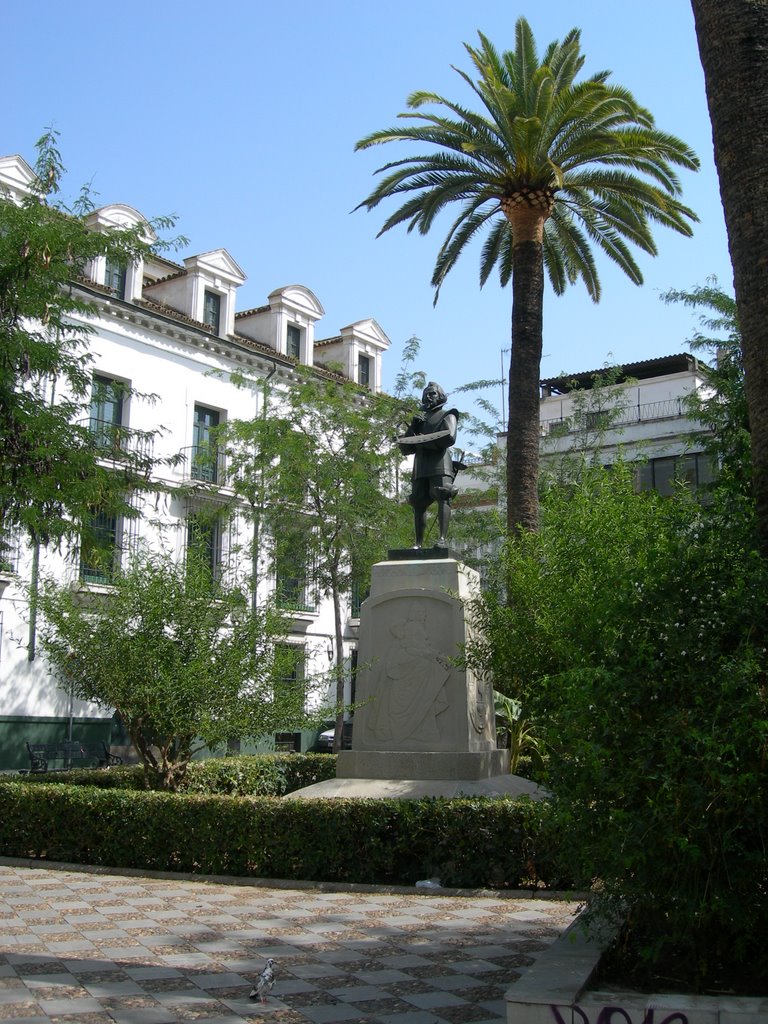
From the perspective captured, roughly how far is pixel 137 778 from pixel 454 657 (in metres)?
5.20

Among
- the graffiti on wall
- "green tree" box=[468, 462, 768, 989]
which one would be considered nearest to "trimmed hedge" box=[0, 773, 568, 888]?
"green tree" box=[468, 462, 768, 989]

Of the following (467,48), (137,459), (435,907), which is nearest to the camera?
(435,907)

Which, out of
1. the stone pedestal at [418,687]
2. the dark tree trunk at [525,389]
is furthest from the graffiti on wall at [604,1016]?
the dark tree trunk at [525,389]

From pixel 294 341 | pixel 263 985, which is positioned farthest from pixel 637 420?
pixel 263 985

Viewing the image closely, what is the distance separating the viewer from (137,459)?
608 inches

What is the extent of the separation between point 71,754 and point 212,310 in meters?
15.5

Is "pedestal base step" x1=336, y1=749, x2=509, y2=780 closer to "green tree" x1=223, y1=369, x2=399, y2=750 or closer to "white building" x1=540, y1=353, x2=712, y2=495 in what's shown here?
"white building" x1=540, y1=353, x2=712, y2=495

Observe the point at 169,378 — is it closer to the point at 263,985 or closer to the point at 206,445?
the point at 206,445

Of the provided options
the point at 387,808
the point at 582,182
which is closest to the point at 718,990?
the point at 387,808

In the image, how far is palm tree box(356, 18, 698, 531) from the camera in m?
17.4

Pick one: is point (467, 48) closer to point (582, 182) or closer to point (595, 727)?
point (582, 182)

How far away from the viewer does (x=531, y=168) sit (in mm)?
17609

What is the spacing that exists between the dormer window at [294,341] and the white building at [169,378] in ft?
0.12

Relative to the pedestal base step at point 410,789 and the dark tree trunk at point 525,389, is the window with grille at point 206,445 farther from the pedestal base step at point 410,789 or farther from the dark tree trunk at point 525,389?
the pedestal base step at point 410,789
